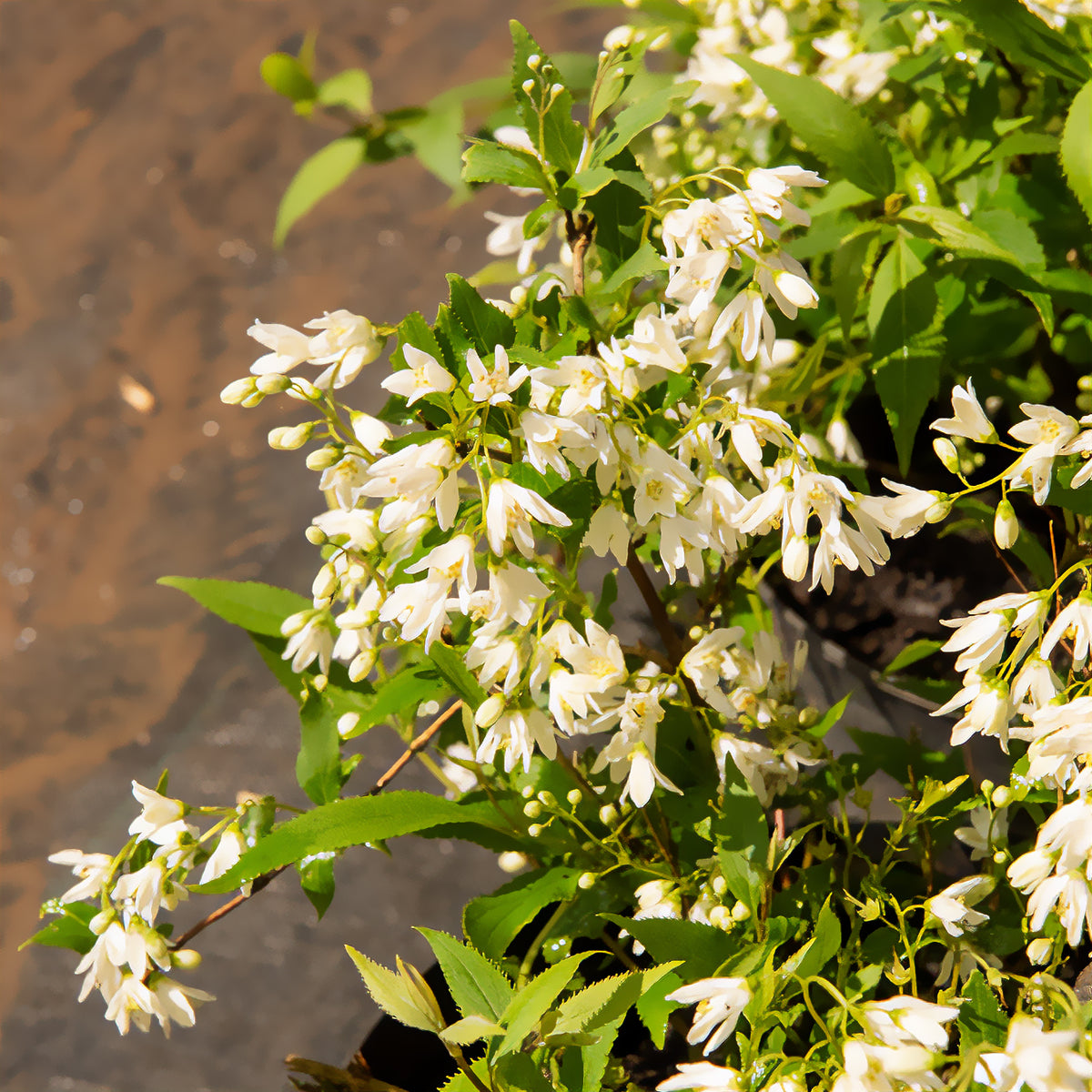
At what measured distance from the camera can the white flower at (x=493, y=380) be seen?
48 centimetres

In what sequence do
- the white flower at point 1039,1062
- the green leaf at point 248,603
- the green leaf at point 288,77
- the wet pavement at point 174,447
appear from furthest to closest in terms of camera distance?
the wet pavement at point 174,447 < the green leaf at point 288,77 < the green leaf at point 248,603 < the white flower at point 1039,1062

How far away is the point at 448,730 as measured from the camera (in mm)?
816

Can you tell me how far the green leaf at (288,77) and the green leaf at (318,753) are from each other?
2.09 feet

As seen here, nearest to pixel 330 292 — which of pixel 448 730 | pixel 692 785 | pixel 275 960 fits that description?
pixel 275 960

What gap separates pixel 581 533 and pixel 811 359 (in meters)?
0.30

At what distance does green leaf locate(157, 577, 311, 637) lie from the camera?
0.75 metres

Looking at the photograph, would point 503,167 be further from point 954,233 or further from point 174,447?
point 174,447

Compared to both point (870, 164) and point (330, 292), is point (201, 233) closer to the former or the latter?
point (330, 292)

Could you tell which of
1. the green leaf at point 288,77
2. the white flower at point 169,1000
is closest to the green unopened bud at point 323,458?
the white flower at point 169,1000

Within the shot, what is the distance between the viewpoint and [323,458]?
604 mm

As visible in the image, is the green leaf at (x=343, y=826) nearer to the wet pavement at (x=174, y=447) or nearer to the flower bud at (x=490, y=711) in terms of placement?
the flower bud at (x=490, y=711)

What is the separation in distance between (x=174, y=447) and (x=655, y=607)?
150cm

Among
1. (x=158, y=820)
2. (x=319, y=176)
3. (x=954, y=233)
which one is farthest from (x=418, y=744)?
(x=319, y=176)

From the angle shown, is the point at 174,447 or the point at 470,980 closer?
the point at 470,980
